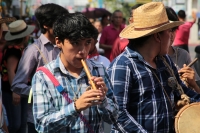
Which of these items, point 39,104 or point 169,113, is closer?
point 39,104

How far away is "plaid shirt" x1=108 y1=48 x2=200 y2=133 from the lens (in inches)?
120

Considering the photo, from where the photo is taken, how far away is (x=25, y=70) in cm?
441

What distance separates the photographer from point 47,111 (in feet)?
9.04

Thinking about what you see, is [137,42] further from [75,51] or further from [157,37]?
Result: [75,51]

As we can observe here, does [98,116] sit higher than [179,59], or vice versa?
[98,116]

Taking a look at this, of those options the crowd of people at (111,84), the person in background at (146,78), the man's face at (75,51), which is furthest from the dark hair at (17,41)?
the man's face at (75,51)

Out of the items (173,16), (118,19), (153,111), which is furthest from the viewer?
(118,19)

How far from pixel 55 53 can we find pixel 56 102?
1.73 meters

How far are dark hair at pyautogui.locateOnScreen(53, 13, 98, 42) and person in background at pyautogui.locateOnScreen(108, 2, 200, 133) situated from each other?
0.37 metres

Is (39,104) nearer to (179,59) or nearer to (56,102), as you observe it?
(56,102)

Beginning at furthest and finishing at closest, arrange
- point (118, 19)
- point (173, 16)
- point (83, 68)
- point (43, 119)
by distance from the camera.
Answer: point (118, 19) → point (173, 16) → point (83, 68) → point (43, 119)

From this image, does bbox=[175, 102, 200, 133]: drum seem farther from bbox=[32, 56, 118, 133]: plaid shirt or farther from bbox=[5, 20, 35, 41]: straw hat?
bbox=[5, 20, 35, 41]: straw hat

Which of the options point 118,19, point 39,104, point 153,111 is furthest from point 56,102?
point 118,19

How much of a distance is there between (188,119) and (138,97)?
0.42 m
